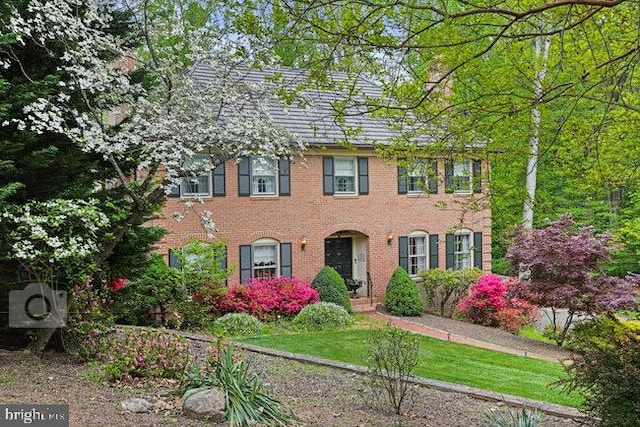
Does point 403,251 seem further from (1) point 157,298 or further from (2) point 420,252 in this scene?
(1) point 157,298

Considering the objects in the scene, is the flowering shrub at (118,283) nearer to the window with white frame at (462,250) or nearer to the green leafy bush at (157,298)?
the green leafy bush at (157,298)

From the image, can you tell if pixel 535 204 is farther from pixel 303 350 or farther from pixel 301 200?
pixel 301 200

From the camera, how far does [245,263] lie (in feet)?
56.1

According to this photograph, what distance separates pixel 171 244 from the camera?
1593cm

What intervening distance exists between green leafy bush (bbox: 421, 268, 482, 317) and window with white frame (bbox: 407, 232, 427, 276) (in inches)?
25.7

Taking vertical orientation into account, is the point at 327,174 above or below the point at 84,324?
above

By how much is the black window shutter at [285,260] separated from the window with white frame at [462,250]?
6196 millimetres

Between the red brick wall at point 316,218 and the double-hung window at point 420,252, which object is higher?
the red brick wall at point 316,218

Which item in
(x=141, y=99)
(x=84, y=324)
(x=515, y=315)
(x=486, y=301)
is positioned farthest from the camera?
(x=486, y=301)

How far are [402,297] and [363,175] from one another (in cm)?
405

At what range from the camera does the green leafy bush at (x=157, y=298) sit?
1241 cm

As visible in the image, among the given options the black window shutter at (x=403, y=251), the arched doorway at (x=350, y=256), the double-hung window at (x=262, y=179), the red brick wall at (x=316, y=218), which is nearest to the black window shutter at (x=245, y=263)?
the red brick wall at (x=316, y=218)

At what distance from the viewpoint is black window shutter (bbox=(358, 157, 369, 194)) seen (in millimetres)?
18891

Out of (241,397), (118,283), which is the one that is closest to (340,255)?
(118,283)
